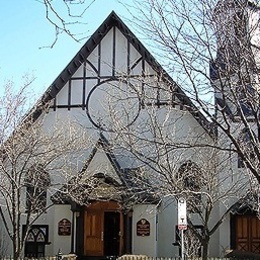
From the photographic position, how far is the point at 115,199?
25203 millimetres

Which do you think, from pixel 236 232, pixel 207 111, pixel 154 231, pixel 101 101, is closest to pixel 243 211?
pixel 236 232

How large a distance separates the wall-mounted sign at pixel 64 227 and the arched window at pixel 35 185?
44.6 inches

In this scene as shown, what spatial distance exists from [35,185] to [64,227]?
4.47 metres

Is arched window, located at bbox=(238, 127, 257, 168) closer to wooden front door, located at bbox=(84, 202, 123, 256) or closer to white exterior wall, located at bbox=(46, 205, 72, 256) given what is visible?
wooden front door, located at bbox=(84, 202, 123, 256)

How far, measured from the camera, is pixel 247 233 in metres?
25.5

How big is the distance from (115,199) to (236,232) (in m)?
5.44

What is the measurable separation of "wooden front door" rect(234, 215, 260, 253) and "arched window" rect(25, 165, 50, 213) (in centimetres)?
842

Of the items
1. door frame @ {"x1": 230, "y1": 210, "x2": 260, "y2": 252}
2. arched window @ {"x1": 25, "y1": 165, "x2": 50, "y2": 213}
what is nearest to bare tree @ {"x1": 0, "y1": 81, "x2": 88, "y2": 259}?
arched window @ {"x1": 25, "y1": 165, "x2": 50, "y2": 213}

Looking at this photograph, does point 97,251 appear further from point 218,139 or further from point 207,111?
point 207,111

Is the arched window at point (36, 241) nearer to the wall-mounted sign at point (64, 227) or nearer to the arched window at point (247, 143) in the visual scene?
the wall-mounted sign at point (64, 227)

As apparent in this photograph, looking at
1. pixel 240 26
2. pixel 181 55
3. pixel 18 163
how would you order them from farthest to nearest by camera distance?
pixel 18 163 < pixel 181 55 < pixel 240 26

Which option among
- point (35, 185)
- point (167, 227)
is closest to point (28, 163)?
point (35, 185)

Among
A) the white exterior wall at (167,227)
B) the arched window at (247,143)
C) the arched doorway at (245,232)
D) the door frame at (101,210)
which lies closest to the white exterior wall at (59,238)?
the door frame at (101,210)

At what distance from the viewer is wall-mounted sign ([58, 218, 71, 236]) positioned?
2642 centimetres
